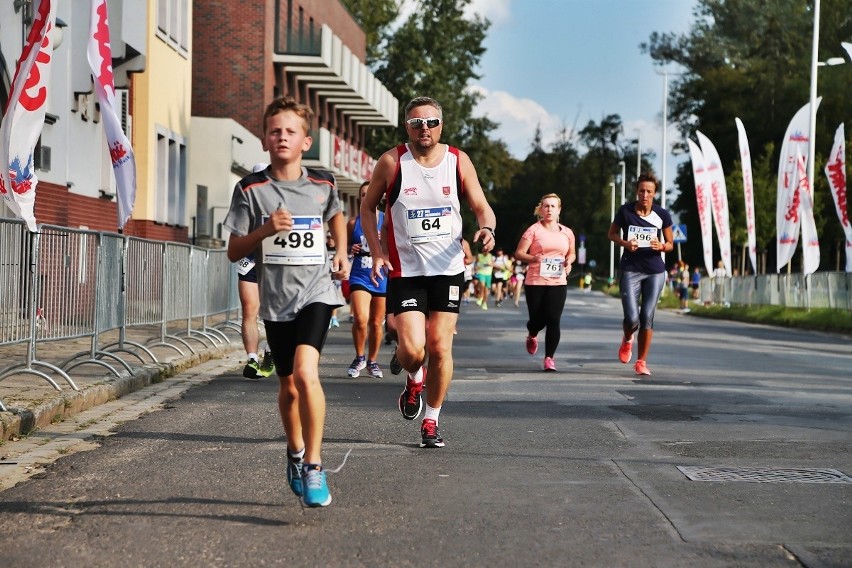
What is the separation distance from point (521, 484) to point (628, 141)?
122182 millimetres

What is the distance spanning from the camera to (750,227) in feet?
129

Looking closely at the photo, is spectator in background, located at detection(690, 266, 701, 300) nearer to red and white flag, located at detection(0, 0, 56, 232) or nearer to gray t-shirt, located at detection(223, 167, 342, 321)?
red and white flag, located at detection(0, 0, 56, 232)

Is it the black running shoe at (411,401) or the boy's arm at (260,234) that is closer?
the boy's arm at (260,234)

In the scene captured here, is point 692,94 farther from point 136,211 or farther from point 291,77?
point 136,211

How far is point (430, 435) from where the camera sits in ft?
29.3

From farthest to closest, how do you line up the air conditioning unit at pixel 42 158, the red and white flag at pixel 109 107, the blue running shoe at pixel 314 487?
the air conditioning unit at pixel 42 158 < the red and white flag at pixel 109 107 < the blue running shoe at pixel 314 487

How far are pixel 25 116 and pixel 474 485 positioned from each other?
639 cm

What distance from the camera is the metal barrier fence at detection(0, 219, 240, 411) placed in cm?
1121

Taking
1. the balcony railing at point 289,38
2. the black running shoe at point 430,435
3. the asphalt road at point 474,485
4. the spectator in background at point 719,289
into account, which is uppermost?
the balcony railing at point 289,38

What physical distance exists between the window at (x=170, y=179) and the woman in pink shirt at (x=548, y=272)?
18.2 m

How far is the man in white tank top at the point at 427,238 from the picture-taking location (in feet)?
29.4

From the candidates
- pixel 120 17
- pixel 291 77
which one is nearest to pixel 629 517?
pixel 120 17

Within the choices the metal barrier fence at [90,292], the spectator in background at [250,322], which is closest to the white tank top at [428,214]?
the metal barrier fence at [90,292]

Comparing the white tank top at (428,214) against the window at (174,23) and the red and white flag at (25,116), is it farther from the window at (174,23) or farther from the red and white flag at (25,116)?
the window at (174,23)
